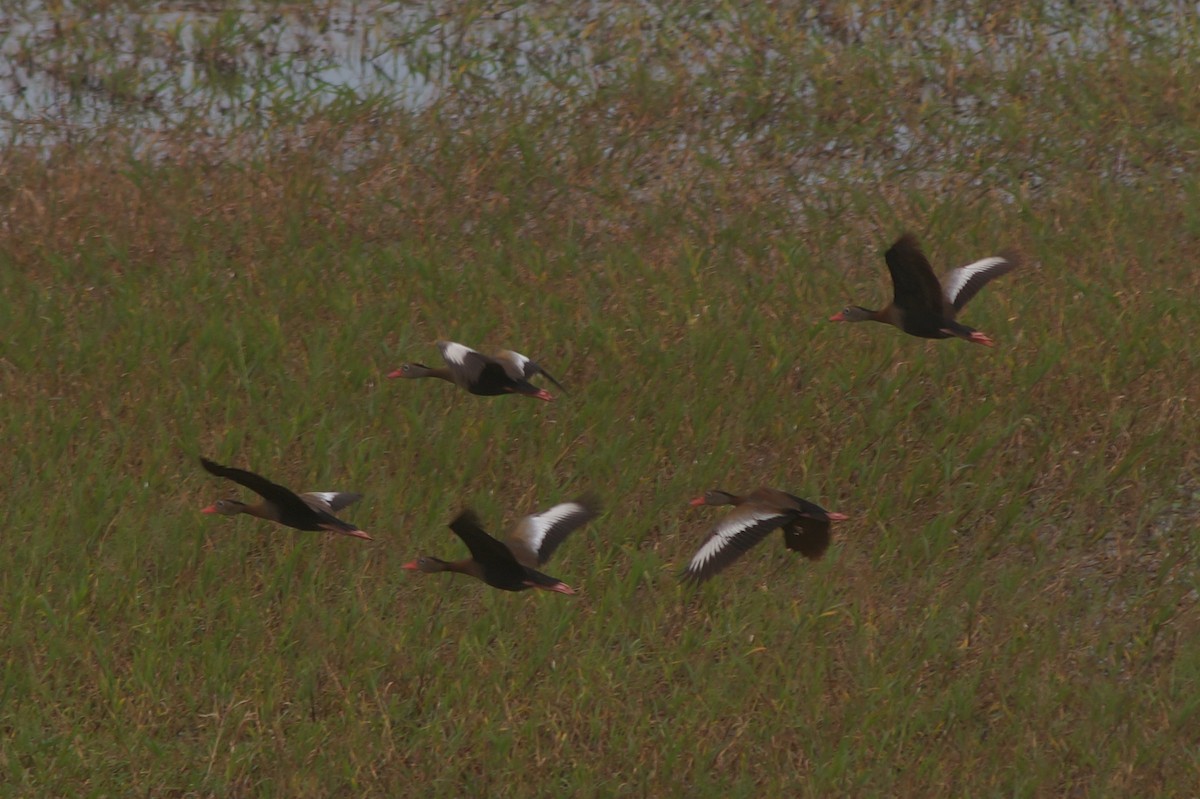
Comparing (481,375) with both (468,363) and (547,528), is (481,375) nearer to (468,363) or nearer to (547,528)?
(468,363)

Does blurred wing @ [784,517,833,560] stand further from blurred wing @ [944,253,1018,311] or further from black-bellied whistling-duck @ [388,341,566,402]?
blurred wing @ [944,253,1018,311]

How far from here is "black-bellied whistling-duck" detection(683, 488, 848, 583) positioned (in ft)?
20.7

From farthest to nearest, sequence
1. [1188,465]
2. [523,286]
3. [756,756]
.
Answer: [523,286] → [1188,465] → [756,756]

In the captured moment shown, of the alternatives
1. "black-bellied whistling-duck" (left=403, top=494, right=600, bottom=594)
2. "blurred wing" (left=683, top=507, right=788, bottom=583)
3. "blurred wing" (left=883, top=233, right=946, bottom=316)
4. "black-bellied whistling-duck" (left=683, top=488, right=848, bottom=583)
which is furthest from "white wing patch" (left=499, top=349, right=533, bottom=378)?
"blurred wing" (left=883, top=233, right=946, bottom=316)

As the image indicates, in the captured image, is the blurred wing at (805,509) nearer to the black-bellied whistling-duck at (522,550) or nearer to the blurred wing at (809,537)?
the blurred wing at (809,537)

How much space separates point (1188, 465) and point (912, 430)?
1063 millimetres

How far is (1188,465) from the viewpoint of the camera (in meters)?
7.28

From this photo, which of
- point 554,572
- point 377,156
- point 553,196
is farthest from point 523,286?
point 554,572

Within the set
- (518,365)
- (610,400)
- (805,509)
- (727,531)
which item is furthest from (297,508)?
(610,400)

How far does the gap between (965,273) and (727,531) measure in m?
1.77

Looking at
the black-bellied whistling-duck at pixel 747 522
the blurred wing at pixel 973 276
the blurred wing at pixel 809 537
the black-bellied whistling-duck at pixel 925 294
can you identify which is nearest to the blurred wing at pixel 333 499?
the black-bellied whistling-duck at pixel 747 522

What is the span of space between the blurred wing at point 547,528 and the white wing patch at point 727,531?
Answer: 0.39m

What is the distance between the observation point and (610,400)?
7.55m

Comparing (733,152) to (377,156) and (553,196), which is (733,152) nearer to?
(553,196)
